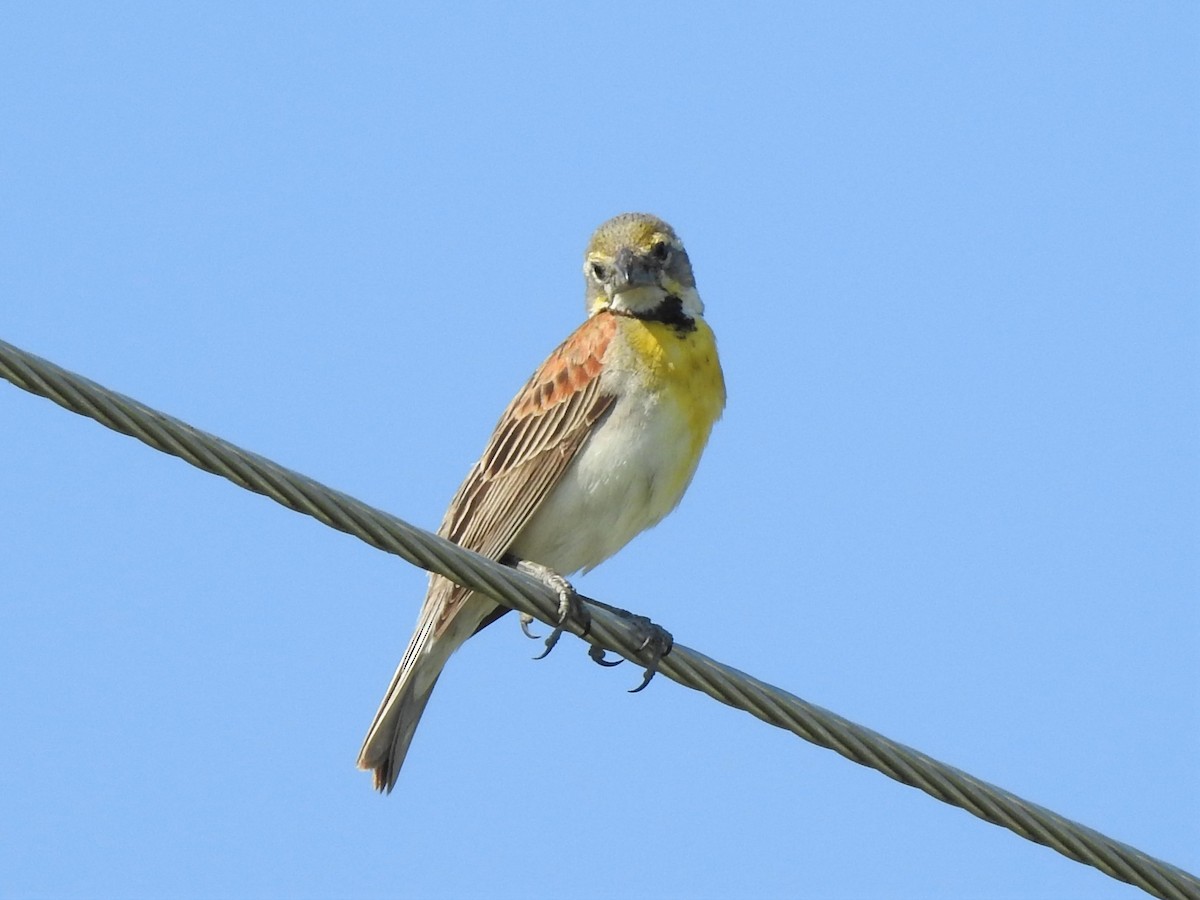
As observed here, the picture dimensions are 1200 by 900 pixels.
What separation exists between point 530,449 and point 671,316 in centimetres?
113

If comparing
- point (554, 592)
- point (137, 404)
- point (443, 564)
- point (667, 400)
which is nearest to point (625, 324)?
point (667, 400)

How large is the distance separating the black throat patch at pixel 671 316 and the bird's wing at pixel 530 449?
8.6 inches

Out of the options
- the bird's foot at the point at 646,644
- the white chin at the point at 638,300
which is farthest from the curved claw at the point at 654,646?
the white chin at the point at 638,300

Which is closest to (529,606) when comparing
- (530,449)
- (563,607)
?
(563,607)

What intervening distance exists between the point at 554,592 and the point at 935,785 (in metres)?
2.16

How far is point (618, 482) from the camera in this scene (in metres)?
9.12

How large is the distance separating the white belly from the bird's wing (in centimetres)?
8

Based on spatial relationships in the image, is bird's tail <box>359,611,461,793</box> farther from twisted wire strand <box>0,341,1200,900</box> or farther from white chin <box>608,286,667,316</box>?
twisted wire strand <box>0,341,1200,900</box>

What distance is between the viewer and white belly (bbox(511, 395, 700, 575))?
9141 millimetres

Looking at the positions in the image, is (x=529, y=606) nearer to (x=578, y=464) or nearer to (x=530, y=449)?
(x=578, y=464)

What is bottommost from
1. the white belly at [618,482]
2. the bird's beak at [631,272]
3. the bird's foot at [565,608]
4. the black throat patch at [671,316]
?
the bird's foot at [565,608]

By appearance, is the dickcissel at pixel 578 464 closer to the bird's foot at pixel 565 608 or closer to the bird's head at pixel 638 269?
the bird's head at pixel 638 269

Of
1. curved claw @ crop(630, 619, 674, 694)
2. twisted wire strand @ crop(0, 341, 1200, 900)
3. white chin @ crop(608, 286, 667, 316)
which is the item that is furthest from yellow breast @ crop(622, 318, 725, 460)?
twisted wire strand @ crop(0, 341, 1200, 900)

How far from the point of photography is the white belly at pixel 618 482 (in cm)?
914
